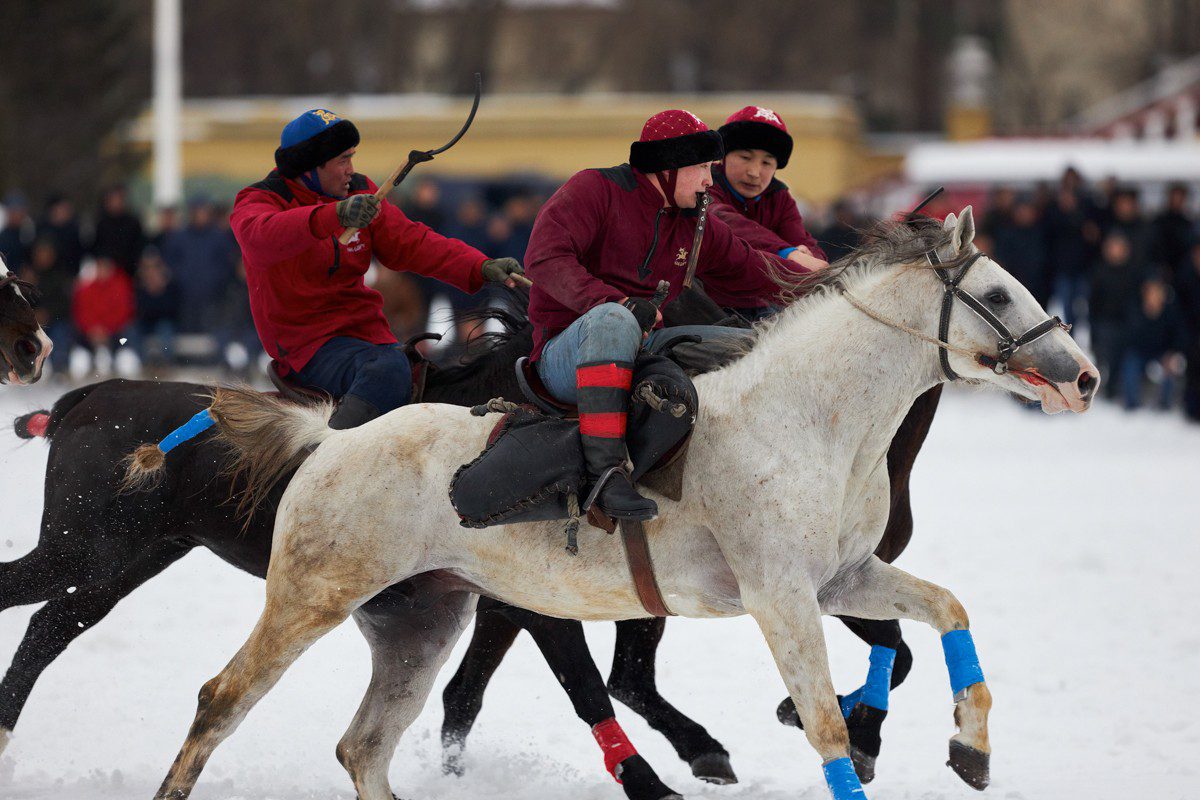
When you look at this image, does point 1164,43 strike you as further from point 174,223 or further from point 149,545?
point 149,545

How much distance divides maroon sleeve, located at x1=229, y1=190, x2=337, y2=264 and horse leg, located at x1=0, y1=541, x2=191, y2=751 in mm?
1102

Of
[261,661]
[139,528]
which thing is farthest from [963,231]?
[139,528]

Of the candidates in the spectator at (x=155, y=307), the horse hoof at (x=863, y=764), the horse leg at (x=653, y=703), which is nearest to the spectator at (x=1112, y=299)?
the spectator at (x=155, y=307)

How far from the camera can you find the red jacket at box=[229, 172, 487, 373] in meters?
5.36

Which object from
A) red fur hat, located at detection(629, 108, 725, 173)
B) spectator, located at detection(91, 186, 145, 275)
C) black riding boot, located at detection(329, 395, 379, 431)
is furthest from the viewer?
spectator, located at detection(91, 186, 145, 275)

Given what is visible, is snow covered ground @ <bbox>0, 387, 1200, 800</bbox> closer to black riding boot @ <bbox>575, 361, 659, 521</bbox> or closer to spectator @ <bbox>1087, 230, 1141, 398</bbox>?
black riding boot @ <bbox>575, 361, 659, 521</bbox>

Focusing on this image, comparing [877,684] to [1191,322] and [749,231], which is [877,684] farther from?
[1191,322]

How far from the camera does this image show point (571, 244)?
483cm

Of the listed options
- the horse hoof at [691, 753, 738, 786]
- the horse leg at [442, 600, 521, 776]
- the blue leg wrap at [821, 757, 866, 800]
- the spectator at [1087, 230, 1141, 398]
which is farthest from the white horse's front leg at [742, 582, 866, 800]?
the spectator at [1087, 230, 1141, 398]

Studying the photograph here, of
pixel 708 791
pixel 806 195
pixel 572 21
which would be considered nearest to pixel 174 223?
pixel 708 791

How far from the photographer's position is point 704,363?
191 inches

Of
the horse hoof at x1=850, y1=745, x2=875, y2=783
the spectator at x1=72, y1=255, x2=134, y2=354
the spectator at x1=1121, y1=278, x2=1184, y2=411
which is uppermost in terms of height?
the horse hoof at x1=850, y1=745, x2=875, y2=783

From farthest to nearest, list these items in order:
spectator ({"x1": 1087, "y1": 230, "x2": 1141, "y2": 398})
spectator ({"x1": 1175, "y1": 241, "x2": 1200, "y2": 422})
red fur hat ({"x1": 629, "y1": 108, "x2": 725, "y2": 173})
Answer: spectator ({"x1": 1087, "y1": 230, "x2": 1141, "y2": 398}) < spectator ({"x1": 1175, "y1": 241, "x2": 1200, "y2": 422}) < red fur hat ({"x1": 629, "y1": 108, "x2": 725, "y2": 173})

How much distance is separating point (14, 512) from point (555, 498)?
2750 mm
